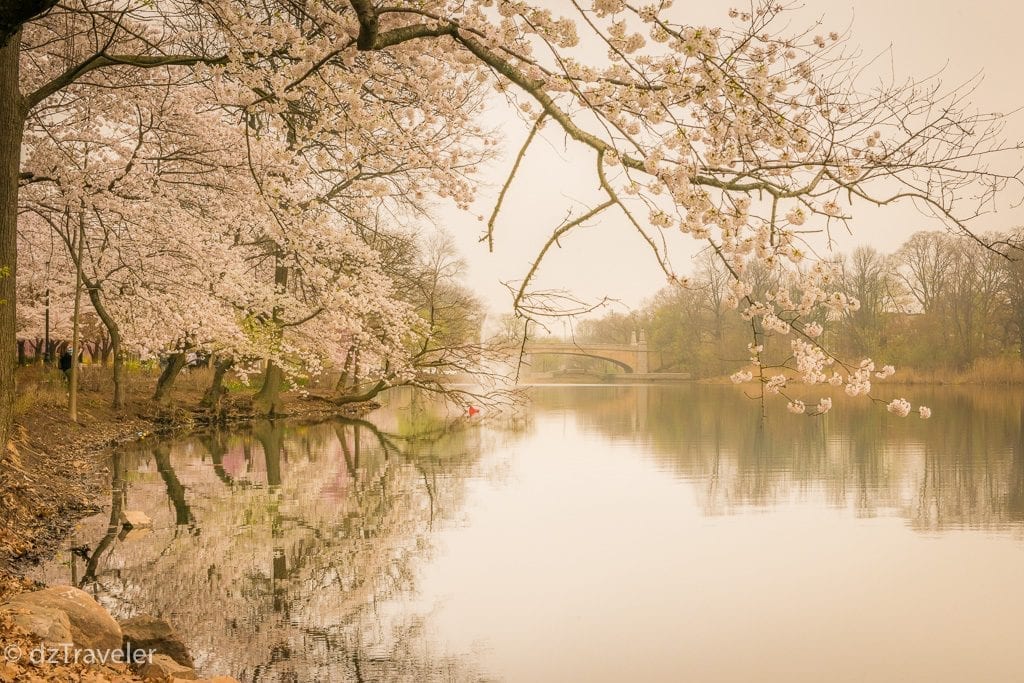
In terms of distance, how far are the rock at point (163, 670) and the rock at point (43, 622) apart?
43 centimetres

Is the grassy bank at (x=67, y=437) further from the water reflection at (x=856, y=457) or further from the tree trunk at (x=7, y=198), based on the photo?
the water reflection at (x=856, y=457)

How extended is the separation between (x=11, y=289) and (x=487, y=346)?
43.7 feet

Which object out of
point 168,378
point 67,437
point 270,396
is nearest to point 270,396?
point 270,396

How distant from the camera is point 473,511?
11625 mm

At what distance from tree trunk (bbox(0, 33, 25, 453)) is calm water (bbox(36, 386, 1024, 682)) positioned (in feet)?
5.63

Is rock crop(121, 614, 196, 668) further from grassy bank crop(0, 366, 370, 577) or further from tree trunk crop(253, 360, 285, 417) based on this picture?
tree trunk crop(253, 360, 285, 417)

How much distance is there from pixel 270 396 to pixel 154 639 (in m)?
20.1

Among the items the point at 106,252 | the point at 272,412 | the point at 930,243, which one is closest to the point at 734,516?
the point at 106,252

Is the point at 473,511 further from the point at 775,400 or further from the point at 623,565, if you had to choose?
the point at 775,400

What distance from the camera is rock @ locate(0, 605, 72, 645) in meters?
4.46

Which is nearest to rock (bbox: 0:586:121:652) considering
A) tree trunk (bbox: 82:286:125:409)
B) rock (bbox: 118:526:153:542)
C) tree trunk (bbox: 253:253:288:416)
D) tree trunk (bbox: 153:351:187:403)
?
rock (bbox: 118:526:153:542)

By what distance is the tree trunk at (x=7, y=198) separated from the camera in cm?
755

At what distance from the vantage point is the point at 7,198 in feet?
24.7

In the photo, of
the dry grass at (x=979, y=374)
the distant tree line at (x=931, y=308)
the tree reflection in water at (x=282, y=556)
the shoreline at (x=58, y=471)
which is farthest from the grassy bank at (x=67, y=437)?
the dry grass at (x=979, y=374)
